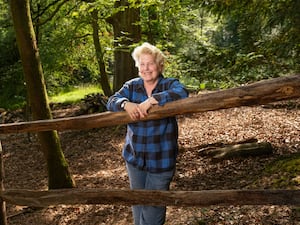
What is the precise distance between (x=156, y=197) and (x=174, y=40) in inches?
382

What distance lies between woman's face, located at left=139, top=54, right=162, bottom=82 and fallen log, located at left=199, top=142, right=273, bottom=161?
398cm

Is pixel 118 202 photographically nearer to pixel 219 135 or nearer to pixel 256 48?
pixel 256 48

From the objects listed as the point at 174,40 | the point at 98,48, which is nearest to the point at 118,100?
the point at 174,40

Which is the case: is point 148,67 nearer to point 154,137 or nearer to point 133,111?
point 133,111

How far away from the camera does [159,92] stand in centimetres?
296

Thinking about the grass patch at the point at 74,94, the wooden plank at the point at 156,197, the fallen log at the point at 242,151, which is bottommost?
the grass patch at the point at 74,94

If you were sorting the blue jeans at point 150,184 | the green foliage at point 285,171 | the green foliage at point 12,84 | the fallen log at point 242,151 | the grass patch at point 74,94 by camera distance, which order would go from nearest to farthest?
the blue jeans at point 150,184, the green foliage at point 285,171, the fallen log at point 242,151, the green foliage at point 12,84, the grass patch at point 74,94

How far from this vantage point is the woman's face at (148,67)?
2.90 m

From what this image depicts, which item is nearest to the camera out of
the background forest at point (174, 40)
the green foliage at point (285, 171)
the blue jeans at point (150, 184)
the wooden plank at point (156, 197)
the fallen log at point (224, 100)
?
the fallen log at point (224, 100)

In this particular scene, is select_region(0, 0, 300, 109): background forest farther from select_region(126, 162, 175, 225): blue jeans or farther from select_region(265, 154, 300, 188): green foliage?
select_region(126, 162, 175, 225): blue jeans

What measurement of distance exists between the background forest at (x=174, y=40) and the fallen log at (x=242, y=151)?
1.29 m

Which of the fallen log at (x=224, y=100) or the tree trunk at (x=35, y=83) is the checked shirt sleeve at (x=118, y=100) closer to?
the fallen log at (x=224, y=100)

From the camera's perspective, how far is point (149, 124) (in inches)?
116

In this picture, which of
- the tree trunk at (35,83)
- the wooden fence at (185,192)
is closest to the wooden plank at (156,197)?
the wooden fence at (185,192)
